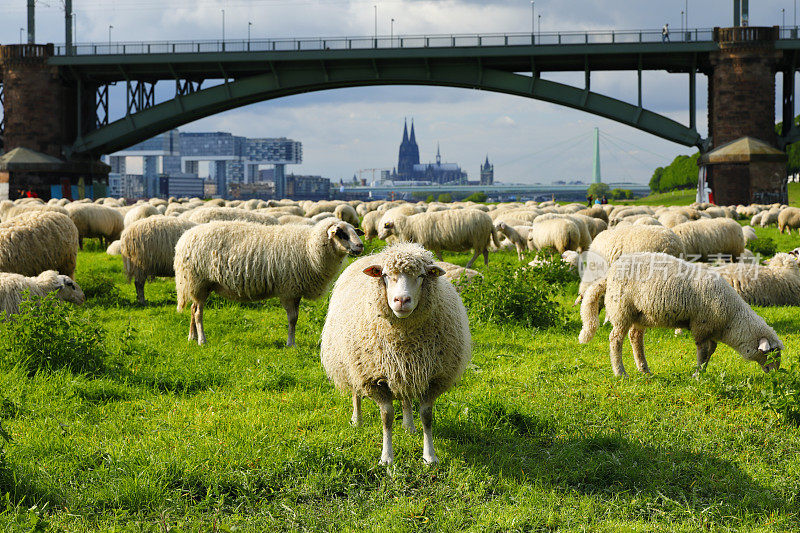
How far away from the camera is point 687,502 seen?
14.2 feet

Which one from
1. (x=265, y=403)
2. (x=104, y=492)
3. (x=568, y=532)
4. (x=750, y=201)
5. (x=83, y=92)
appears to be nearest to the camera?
(x=568, y=532)

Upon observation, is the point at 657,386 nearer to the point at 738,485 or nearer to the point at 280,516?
the point at 738,485

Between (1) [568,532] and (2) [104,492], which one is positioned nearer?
(1) [568,532]

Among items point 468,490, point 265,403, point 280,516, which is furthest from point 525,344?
point 280,516

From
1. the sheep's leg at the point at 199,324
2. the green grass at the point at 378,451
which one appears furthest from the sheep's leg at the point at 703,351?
the sheep's leg at the point at 199,324

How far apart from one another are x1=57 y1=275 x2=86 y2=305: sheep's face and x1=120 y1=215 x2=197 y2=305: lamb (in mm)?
1710

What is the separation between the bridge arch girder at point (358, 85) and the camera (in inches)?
1628

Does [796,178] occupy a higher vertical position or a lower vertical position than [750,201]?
higher

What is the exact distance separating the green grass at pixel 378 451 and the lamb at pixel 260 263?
126 centimetres

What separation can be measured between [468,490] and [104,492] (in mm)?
2287

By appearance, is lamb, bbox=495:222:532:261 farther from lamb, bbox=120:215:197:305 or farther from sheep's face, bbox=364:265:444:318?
sheep's face, bbox=364:265:444:318

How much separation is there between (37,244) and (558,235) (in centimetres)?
1127

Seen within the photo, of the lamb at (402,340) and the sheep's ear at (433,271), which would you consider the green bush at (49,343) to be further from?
the sheep's ear at (433,271)

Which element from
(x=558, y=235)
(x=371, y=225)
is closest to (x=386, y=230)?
(x=558, y=235)
